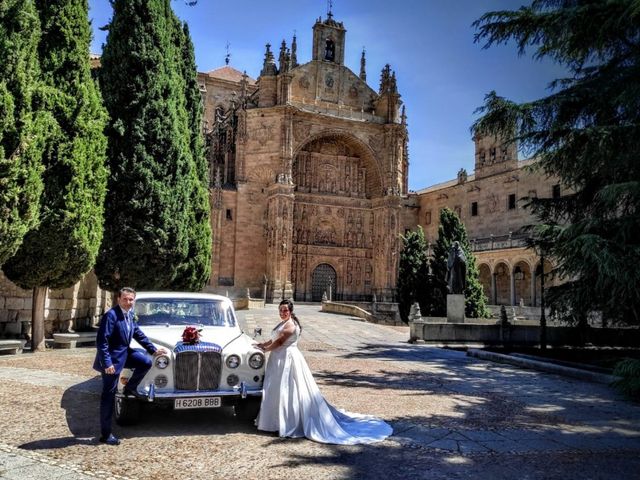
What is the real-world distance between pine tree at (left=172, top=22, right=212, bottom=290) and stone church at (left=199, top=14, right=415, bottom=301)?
15268 millimetres

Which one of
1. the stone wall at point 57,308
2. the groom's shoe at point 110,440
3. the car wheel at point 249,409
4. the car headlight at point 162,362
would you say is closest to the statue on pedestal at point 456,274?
the stone wall at point 57,308

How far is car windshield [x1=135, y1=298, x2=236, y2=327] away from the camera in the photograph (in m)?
6.74

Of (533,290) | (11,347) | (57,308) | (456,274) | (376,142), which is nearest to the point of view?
(11,347)

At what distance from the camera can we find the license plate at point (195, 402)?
17.9 feet

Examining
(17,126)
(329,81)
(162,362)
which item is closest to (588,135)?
(162,362)

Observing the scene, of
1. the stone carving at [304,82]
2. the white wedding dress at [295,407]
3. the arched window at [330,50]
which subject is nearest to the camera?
the white wedding dress at [295,407]

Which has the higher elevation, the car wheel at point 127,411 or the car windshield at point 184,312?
the car windshield at point 184,312

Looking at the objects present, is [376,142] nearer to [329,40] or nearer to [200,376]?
[329,40]

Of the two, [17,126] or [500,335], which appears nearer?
[17,126]

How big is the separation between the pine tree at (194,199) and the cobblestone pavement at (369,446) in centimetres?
776

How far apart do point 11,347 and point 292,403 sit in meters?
8.55

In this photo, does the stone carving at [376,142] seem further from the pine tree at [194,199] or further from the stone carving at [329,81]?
the pine tree at [194,199]

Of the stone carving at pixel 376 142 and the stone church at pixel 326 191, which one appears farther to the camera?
the stone carving at pixel 376 142

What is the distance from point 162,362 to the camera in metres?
5.59
